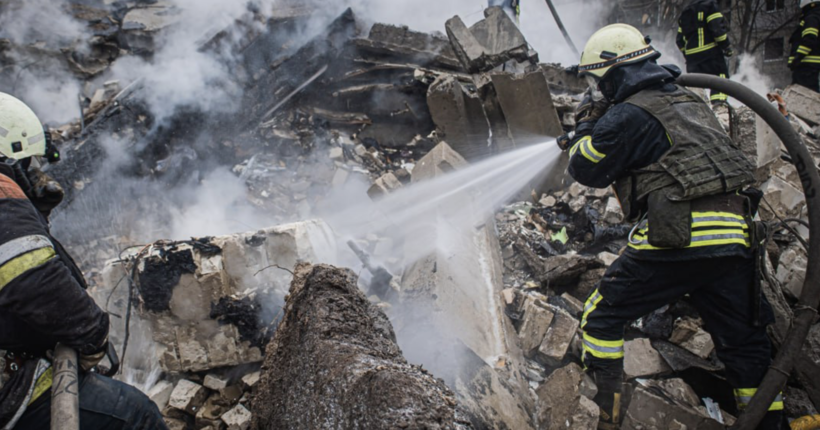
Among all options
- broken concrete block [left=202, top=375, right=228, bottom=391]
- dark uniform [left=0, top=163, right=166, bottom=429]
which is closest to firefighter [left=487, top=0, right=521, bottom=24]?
broken concrete block [left=202, top=375, right=228, bottom=391]

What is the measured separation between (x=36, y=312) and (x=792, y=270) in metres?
4.36

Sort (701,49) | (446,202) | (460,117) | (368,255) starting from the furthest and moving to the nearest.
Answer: (701,49) → (460,117) → (446,202) → (368,255)

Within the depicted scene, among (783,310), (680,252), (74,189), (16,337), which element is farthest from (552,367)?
(74,189)

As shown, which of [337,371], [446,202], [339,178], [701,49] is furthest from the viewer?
[701,49]

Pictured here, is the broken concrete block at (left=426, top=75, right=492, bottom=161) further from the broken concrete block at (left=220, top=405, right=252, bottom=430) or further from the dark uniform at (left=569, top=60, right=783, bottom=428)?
the broken concrete block at (left=220, top=405, right=252, bottom=430)

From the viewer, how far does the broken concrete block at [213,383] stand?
288 centimetres

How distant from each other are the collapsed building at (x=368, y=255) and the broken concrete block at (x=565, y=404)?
0.01m

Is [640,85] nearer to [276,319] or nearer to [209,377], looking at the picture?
[276,319]

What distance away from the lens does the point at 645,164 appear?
253 cm

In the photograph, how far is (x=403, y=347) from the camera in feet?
8.39

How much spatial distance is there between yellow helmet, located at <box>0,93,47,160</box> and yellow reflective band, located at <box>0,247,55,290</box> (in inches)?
21.9

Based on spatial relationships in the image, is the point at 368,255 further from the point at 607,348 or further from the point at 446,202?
the point at 607,348

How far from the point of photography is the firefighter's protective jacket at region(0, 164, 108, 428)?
1.67 meters

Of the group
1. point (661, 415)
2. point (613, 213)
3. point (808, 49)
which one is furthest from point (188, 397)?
point (808, 49)
